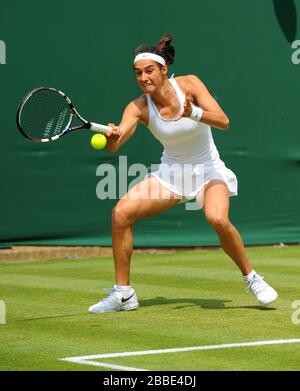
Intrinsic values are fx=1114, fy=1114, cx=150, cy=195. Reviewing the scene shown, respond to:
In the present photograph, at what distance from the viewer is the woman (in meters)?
6.86

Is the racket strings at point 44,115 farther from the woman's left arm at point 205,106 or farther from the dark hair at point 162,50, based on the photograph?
the woman's left arm at point 205,106

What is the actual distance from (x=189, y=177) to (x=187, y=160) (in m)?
0.11

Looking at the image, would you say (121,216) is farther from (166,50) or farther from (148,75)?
(166,50)

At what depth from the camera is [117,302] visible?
22.8 feet

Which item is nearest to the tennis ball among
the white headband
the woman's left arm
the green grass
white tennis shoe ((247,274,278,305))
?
the woman's left arm

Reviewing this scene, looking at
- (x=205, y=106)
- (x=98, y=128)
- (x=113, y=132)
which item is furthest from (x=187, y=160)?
(x=98, y=128)

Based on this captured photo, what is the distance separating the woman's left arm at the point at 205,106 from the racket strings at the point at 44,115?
784mm

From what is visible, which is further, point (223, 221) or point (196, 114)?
point (223, 221)

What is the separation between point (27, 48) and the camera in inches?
406

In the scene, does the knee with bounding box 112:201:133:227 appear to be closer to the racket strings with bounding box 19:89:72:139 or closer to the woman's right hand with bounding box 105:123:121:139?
the woman's right hand with bounding box 105:123:121:139

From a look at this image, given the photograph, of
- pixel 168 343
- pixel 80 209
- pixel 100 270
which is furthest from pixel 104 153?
pixel 168 343

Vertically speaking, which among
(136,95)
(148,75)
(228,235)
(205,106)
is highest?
(136,95)

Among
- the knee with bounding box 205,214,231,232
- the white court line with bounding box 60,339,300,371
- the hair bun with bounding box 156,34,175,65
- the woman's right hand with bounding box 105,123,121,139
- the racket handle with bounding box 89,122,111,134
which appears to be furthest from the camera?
the hair bun with bounding box 156,34,175,65

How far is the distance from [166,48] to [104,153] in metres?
3.62
